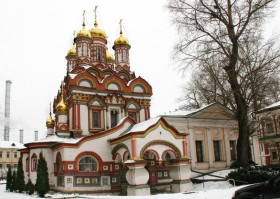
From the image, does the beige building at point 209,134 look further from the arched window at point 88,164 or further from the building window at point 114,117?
the arched window at point 88,164

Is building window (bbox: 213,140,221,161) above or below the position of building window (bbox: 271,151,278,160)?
above

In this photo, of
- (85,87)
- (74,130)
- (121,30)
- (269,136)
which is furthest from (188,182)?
(121,30)

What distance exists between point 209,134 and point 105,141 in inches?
359

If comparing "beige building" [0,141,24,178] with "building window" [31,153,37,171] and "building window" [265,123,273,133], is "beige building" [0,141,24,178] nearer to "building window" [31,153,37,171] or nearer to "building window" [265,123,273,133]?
"building window" [31,153,37,171]

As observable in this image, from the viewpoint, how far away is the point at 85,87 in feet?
82.7

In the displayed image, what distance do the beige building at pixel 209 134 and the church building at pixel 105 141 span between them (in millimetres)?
3085

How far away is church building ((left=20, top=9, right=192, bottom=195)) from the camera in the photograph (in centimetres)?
1900

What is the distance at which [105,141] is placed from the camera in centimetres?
2153

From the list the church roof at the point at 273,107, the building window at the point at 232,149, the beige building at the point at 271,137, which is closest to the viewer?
the building window at the point at 232,149

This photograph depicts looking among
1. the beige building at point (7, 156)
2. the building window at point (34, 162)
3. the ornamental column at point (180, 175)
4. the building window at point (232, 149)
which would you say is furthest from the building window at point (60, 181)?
the beige building at point (7, 156)

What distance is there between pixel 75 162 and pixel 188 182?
7.19m

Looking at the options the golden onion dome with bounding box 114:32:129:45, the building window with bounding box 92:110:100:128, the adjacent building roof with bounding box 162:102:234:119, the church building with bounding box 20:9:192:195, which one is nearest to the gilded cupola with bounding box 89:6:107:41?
the church building with bounding box 20:9:192:195

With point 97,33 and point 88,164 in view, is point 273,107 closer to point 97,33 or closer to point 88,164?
point 97,33

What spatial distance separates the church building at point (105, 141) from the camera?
62.3 ft
